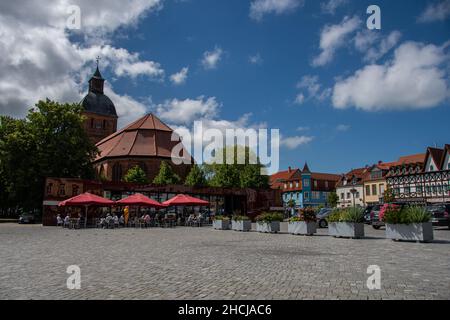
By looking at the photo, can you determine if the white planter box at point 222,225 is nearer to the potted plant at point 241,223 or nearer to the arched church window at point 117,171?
the potted plant at point 241,223

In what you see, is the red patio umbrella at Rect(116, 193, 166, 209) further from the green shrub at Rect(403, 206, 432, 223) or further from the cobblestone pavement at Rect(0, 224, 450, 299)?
the green shrub at Rect(403, 206, 432, 223)

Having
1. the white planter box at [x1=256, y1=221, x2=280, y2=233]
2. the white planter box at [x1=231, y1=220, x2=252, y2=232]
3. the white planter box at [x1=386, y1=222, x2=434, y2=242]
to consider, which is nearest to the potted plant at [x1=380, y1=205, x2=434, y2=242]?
the white planter box at [x1=386, y1=222, x2=434, y2=242]

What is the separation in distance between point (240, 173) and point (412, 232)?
1866 inches

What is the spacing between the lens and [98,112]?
90.4 metres

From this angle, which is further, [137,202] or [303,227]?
[137,202]

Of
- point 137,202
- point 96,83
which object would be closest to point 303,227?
point 137,202

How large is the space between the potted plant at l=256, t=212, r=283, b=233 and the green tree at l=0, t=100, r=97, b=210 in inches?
1067

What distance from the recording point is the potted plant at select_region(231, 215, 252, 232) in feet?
84.2

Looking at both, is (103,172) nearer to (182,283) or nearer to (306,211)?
(306,211)

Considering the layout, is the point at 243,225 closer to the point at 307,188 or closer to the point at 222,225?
the point at 222,225

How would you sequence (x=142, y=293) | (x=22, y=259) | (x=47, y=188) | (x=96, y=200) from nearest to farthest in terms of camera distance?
1. (x=142, y=293)
2. (x=22, y=259)
3. (x=96, y=200)
4. (x=47, y=188)

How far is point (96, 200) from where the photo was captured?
91.2 ft

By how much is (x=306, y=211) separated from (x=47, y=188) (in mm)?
24162
